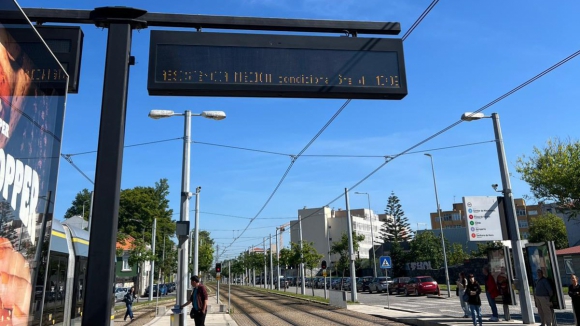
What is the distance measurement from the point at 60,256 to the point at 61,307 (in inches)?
58.8

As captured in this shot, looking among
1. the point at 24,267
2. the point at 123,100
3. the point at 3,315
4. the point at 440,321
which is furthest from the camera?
the point at 440,321

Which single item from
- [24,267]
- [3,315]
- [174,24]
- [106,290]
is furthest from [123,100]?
[3,315]

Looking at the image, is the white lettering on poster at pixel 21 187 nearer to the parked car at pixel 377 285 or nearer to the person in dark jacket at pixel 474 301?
the person in dark jacket at pixel 474 301

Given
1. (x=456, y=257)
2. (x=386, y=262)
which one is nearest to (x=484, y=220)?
(x=386, y=262)

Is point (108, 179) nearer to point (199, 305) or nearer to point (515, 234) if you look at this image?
point (199, 305)

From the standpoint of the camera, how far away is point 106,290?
543 centimetres

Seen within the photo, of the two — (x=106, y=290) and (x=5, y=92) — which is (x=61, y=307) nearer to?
(x=106, y=290)

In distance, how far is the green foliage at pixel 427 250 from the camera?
65.5 m

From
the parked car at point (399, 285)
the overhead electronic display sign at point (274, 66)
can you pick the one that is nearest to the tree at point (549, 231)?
the parked car at point (399, 285)

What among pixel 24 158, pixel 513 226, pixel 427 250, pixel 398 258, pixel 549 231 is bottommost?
pixel 24 158

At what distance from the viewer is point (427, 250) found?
66.4 metres

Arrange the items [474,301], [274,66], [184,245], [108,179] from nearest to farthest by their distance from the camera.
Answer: [108,179] < [274,66] < [184,245] < [474,301]

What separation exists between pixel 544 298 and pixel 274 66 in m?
11.8

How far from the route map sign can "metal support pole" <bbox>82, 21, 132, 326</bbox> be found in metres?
15.2
